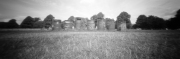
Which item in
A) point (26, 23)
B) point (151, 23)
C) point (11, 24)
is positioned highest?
point (26, 23)

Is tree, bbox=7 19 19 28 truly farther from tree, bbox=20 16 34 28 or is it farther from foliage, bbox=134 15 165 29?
foliage, bbox=134 15 165 29

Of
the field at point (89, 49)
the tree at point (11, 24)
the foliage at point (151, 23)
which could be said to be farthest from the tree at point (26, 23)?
the foliage at point (151, 23)

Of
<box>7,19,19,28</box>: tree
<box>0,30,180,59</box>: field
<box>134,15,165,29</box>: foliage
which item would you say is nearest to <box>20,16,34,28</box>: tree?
<box>7,19,19,28</box>: tree

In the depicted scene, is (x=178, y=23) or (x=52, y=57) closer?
(x=52, y=57)

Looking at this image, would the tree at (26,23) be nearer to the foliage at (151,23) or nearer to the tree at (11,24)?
the tree at (11,24)

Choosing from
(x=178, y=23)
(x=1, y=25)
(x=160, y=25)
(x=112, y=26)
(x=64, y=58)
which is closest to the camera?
(x=64, y=58)

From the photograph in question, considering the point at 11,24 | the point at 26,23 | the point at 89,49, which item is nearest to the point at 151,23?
the point at 89,49

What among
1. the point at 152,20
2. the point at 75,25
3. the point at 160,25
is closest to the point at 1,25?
the point at 75,25

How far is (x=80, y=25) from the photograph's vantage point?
3497 cm

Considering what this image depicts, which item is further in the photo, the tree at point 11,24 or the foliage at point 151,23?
the tree at point 11,24

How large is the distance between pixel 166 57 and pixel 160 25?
73933 millimetres

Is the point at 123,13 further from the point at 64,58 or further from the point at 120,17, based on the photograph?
the point at 64,58

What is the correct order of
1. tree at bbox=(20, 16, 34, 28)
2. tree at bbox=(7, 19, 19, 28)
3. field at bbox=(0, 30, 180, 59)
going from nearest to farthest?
field at bbox=(0, 30, 180, 59) < tree at bbox=(7, 19, 19, 28) < tree at bbox=(20, 16, 34, 28)

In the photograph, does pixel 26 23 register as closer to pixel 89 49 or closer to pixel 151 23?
pixel 89 49
